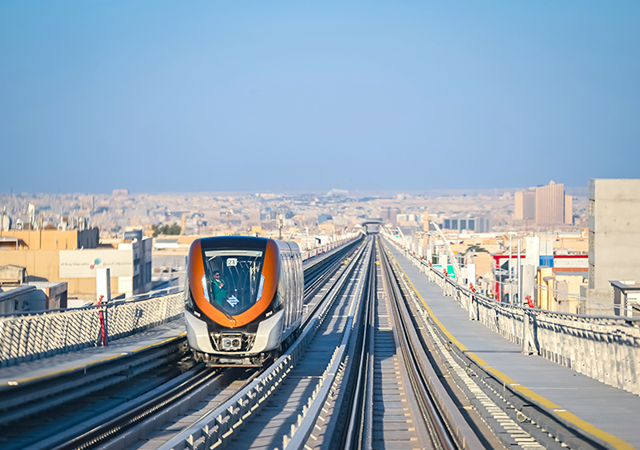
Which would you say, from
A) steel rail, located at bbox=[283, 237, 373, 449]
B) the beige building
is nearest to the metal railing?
steel rail, located at bbox=[283, 237, 373, 449]

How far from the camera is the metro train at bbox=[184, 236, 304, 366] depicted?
13234 mm

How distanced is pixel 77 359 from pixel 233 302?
3001mm

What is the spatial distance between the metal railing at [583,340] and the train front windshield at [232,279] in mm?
5713

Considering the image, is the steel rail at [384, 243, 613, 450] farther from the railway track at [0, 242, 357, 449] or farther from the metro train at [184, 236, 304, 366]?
the railway track at [0, 242, 357, 449]

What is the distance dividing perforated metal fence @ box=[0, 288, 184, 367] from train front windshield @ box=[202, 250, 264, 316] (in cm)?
304

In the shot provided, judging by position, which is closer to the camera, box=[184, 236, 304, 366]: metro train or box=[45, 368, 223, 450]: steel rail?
box=[45, 368, 223, 450]: steel rail

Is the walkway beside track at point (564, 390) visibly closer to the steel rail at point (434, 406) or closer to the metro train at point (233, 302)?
the steel rail at point (434, 406)

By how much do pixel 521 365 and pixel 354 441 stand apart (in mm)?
4419

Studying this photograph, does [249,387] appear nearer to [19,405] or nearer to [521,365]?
[19,405]

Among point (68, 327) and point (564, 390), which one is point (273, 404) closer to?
point (564, 390)

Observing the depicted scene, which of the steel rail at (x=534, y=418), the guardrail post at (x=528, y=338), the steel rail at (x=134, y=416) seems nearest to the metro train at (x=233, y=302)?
the steel rail at (x=134, y=416)

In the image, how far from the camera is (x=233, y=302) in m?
13.3

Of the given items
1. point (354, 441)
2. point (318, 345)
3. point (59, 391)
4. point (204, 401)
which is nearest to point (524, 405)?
point (354, 441)

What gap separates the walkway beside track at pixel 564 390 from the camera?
7850 mm
